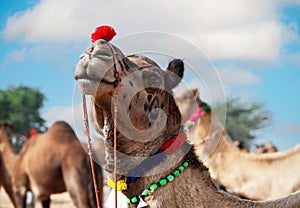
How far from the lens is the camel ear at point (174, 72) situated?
2459 mm

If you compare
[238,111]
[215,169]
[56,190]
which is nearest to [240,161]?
[215,169]

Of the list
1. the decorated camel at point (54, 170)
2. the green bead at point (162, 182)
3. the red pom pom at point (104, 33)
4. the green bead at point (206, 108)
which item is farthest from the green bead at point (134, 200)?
the decorated camel at point (54, 170)

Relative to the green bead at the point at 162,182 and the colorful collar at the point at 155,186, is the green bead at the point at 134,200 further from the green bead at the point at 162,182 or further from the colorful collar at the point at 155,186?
the green bead at the point at 162,182

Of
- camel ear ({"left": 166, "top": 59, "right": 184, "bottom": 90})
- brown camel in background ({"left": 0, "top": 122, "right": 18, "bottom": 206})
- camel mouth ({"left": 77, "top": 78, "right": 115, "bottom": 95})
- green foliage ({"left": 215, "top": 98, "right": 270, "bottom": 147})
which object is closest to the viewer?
camel mouth ({"left": 77, "top": 78, "right": 115, "bottom": 95})

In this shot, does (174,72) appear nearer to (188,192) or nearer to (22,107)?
(188,192)

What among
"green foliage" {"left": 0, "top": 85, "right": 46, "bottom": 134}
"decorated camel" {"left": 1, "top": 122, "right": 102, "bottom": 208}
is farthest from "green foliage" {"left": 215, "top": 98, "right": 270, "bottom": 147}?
"decorated camel" {"left": 1, "top": 122, "right": 102, "bottom": 208}

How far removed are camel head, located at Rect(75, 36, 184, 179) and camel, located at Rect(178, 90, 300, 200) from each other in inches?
155

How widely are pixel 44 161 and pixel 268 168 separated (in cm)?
326

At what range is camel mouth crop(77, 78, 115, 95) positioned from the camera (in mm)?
2088

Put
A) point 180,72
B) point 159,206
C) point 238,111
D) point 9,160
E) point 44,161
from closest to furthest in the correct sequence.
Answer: point 159,206 → point 180,72 → point 44,161 → point 9,160 → point 238,111

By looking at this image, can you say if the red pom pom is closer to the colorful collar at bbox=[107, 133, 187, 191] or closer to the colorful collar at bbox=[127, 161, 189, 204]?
the colorful collar at bbox=[107, 133, 187, 191]

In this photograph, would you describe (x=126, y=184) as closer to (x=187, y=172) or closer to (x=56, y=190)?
(x=187, y=172)

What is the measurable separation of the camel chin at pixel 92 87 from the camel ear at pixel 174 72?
1.31 ft

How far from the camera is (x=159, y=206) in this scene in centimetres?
225
